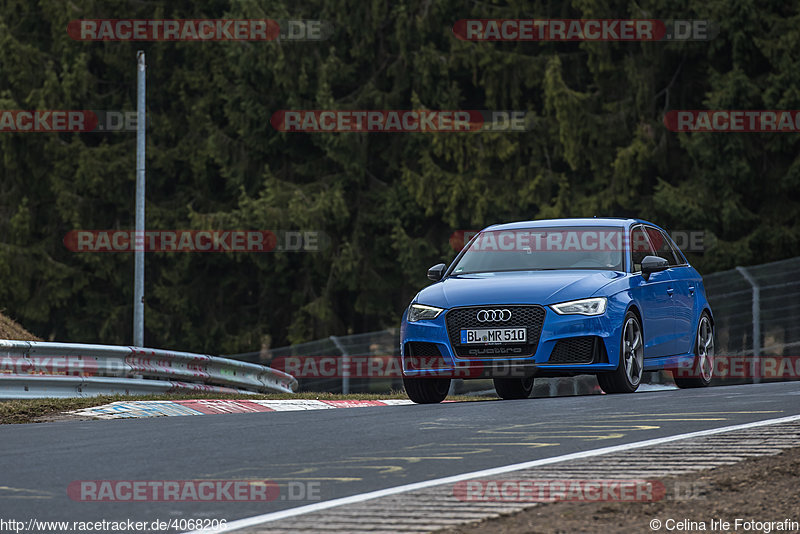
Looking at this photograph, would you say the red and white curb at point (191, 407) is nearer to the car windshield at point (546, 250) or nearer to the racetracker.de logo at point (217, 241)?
the car windshield at point (546, 250)

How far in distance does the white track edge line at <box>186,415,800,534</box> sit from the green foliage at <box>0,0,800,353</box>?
935 inches

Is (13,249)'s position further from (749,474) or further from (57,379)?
(749,474)

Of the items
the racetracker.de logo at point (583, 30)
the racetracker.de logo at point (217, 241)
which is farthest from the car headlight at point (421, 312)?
the racetracker.de logo at point (217, 241)

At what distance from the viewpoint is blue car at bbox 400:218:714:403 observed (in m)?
12.7

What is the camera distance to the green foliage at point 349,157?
33531mm

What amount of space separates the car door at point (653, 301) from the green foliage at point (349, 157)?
59.7 feet

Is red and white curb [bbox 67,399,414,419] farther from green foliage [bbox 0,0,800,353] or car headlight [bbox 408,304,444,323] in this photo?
green foliage [bbox 0,0,800,353]

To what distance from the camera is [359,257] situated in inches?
1522

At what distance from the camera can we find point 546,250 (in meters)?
14.2

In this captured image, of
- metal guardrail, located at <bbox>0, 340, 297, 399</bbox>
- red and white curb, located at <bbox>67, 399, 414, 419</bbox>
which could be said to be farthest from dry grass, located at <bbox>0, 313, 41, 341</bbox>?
red and white curb, located at <bbox>67, 399, 414, 419</bbox>

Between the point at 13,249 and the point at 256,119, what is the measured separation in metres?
8.36

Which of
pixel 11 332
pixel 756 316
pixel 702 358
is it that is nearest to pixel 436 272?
pixel 702 358

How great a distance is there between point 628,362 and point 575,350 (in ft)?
3.07

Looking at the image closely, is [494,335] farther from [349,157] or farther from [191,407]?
[349,157]
